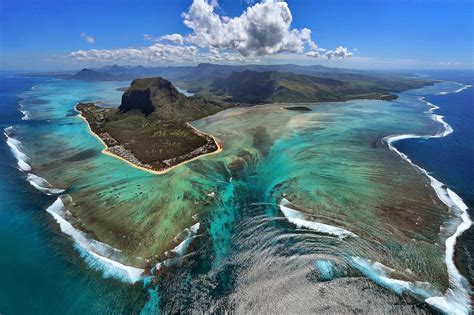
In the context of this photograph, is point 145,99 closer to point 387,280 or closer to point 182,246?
point 182,246

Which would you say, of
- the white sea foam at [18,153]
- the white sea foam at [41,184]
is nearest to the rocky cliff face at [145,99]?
the white sea foam at [18,153]

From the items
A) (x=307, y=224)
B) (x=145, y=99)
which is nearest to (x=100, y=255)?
(x=307, y=224)

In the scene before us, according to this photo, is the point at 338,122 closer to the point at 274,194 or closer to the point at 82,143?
the point at 274,194

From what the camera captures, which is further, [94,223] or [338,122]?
[338,122]

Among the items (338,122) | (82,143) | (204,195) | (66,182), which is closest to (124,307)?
(204,195)

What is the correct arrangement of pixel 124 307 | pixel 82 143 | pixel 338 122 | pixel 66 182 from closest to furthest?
1. pixel 124 307
2. pixel 66 182
3. pixel 82 143
4. pixel 338 122

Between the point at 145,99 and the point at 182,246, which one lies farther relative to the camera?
the point at 145,99

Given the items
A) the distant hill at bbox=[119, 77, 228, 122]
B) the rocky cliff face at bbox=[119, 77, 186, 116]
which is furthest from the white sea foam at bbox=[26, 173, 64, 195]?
the rocky cliff face at bbox=[119, 77, 186, 116]

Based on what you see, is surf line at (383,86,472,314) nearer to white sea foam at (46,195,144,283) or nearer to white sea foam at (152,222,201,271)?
white sea foam at (152,222,201,271)
